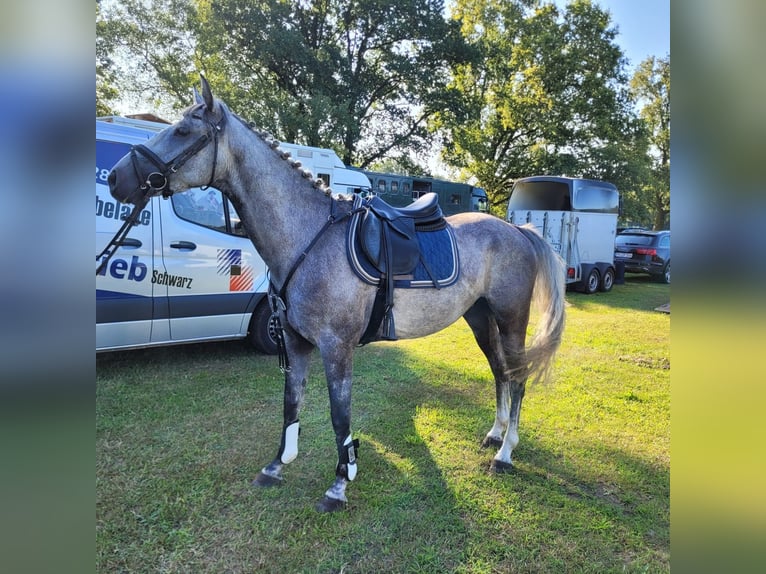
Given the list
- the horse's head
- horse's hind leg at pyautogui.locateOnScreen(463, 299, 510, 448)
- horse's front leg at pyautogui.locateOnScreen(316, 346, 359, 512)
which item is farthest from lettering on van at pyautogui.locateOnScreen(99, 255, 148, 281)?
horse's hind leg at pyautogui.locateOnScreen(463, 299, 510, 448)

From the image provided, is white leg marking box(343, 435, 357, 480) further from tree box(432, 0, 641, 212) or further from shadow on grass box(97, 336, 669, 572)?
tree box(432, 0, 641, 212)

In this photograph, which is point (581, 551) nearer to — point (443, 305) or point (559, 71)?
point (443, 305)

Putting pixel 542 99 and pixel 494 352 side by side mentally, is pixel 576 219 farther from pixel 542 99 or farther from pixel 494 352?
pixel 542 99

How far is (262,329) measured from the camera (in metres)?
5.12

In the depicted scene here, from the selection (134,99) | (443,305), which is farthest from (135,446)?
(134,99)

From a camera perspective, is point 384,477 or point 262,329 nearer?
point 384,477

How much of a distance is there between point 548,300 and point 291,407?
80.9 inches

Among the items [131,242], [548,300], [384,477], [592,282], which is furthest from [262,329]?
[592,282]

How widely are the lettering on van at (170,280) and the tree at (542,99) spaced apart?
1917cm

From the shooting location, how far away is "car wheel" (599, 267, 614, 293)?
12.8m

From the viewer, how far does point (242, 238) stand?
483cm

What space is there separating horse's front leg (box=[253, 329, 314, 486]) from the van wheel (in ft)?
7.97

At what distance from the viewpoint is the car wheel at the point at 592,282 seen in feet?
40.5
